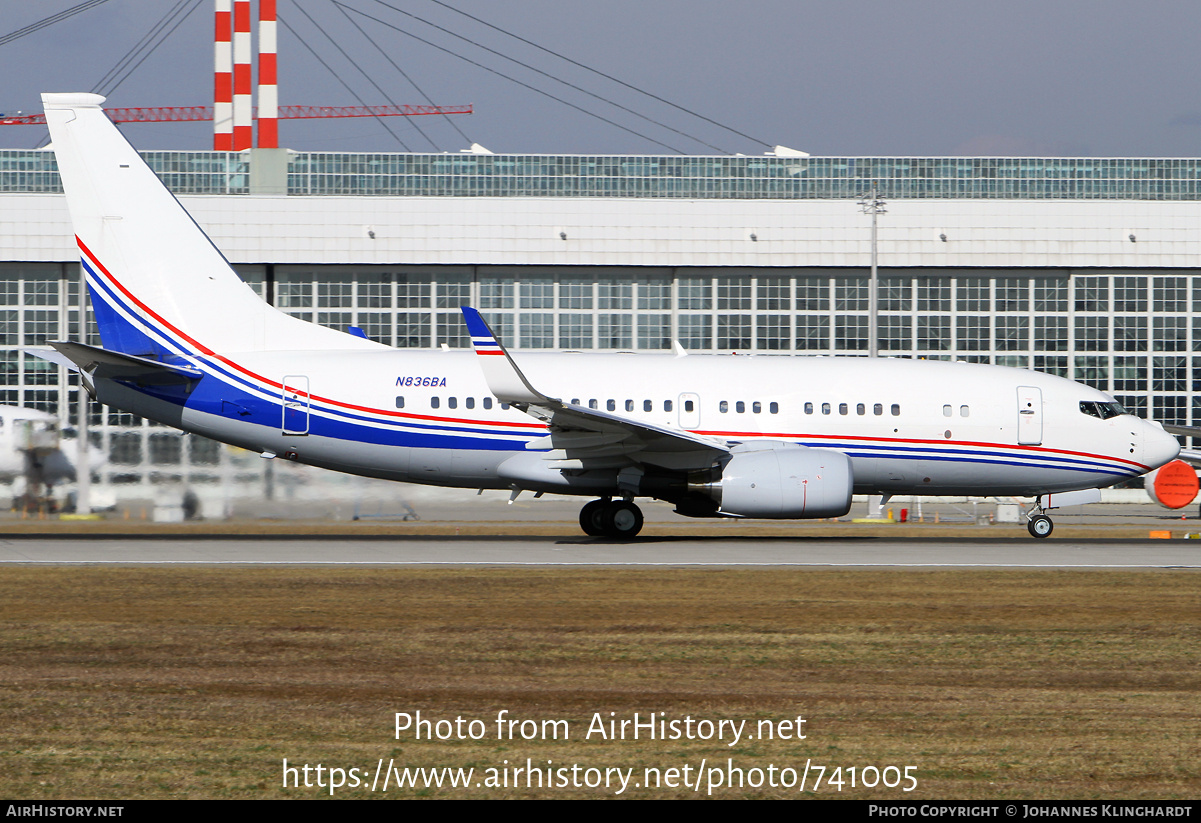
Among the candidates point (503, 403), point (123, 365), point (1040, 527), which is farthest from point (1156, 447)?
point (123, 365)

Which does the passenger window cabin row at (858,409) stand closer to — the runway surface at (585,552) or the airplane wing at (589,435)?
the airplane wing at (589,435)

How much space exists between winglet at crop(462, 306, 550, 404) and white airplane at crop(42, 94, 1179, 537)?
958 millimetres

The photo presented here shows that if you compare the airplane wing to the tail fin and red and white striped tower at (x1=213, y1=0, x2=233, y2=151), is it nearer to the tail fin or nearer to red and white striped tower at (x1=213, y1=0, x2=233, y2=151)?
the tail fin

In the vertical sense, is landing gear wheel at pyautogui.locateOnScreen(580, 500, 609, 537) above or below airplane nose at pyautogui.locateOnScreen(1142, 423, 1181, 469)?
below

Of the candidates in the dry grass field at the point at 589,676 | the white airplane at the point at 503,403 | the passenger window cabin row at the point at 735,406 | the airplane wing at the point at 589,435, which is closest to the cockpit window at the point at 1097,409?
the white airplane at the point at 503,403

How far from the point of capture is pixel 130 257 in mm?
24484

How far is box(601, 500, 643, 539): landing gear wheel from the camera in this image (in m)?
24.5

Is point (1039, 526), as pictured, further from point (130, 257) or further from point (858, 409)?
point (130, 257)

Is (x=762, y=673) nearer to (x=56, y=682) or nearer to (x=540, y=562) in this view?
(x=56, y=682)

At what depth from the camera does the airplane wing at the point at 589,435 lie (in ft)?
71.3

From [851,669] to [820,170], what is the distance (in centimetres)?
4268

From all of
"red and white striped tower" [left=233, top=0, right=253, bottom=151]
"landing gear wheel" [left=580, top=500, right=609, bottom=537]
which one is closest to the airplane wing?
"landing gear wheel" [left=580, top=500, right=609, bottom=537]

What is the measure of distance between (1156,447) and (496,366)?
14.0 meters

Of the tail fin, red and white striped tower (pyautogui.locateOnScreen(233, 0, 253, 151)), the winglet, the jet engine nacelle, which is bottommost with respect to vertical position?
the jet engine nacelle
